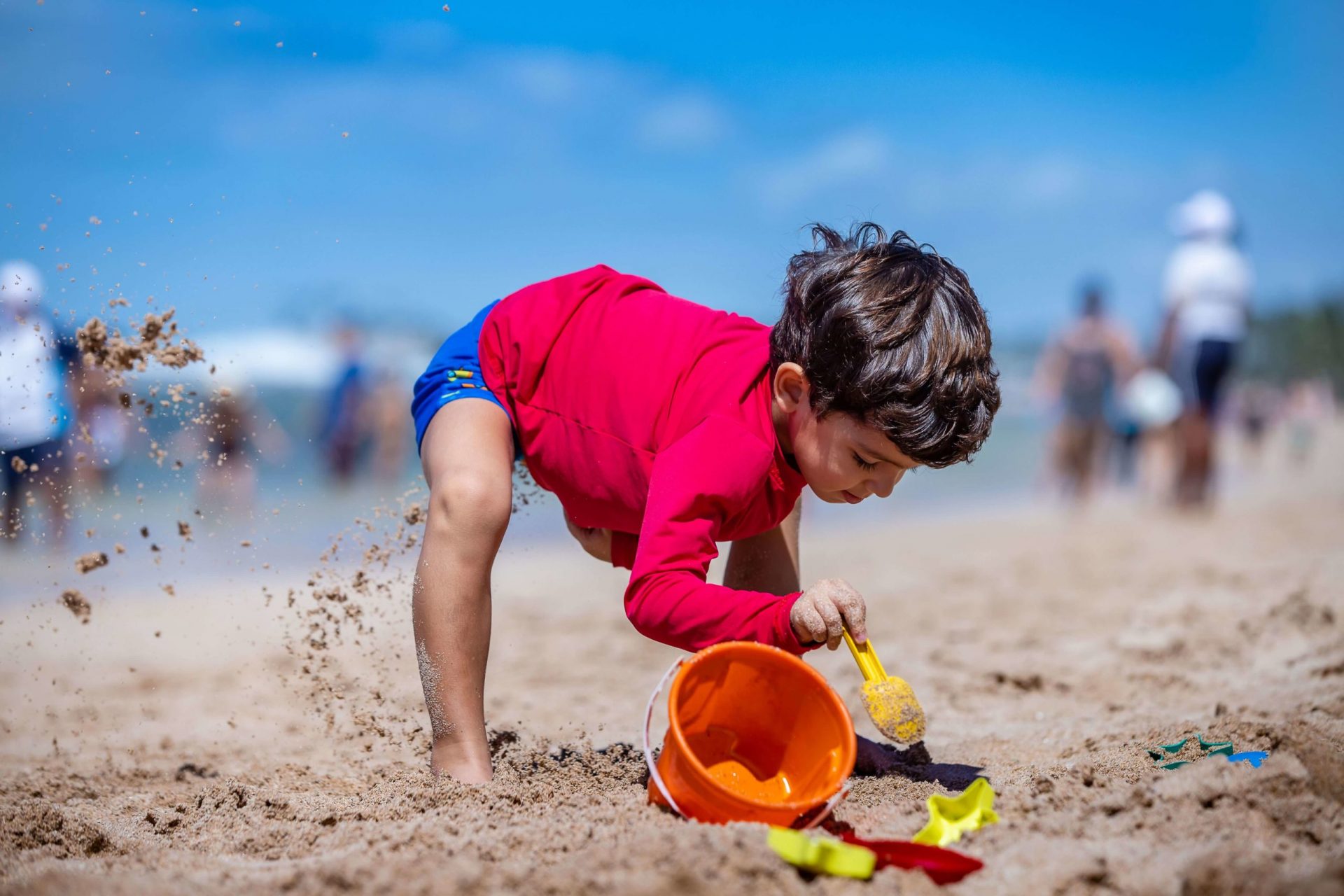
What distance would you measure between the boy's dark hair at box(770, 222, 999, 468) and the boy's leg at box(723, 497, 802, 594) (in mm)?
554

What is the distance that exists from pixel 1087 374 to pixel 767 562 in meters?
7.28

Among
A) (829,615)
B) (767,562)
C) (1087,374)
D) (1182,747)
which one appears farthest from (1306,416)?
(829,615)

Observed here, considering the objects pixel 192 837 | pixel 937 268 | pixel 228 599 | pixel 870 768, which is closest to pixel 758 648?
pixel 870 768

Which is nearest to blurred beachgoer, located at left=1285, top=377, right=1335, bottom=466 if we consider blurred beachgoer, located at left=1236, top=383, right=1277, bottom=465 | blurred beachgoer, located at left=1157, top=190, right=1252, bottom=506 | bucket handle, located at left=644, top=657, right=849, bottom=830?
blurred beachgoer, located at left=1236, top=383, right=1277, bottom=465

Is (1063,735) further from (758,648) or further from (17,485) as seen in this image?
(17,485)

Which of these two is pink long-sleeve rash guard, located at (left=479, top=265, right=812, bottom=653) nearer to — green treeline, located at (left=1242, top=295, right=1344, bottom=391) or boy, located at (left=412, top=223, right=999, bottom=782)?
boy, located at (left=412, top=223, right=999, bottom=782)

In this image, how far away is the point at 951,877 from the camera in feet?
5.15

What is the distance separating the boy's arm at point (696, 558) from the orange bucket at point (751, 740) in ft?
0.15

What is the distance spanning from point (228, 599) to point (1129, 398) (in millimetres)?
9820

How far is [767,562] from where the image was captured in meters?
2.55

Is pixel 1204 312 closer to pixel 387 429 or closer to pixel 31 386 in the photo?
pixel 31 386

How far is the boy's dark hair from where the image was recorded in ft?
6.38

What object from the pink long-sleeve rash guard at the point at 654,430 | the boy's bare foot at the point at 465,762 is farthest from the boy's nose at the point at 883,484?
the boy's bare foot at the point at 465,762

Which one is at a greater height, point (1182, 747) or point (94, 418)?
point (94, 418)
